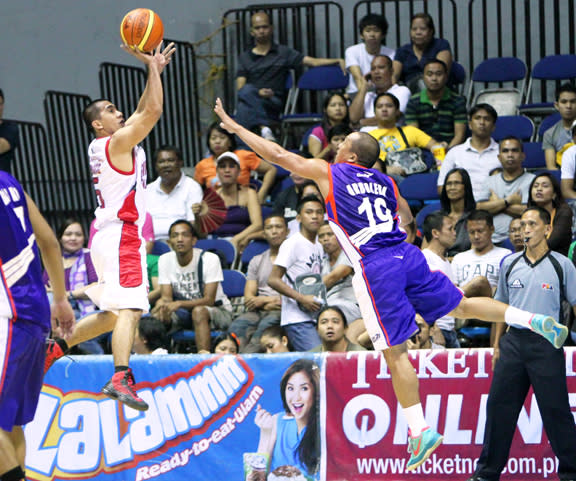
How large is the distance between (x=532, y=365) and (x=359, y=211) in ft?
6.41

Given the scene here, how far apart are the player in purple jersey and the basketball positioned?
→ 0.62m

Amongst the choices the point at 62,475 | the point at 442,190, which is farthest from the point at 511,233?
the point at 62,475

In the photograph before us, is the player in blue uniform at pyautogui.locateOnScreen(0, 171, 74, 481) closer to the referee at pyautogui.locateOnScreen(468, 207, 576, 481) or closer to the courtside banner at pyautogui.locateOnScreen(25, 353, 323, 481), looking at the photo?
the courtside banner at pyautogui.locateOnScreen(25, 353, 323, 481)

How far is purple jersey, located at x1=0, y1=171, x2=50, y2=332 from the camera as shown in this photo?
4.71 metres

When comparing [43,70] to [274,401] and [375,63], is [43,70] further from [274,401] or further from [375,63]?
[274,401]

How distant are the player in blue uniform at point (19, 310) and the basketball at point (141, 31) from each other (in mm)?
1774

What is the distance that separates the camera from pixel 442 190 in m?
9.77

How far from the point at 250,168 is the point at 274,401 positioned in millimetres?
4266

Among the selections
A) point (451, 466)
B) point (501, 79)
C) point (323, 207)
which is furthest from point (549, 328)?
point (501, 79)

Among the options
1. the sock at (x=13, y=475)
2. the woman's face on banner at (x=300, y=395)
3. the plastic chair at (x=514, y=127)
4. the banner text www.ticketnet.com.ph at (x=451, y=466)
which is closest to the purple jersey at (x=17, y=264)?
the sock at (x=13, y=475)

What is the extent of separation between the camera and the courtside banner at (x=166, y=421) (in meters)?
7.92

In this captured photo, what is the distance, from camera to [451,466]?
766cm

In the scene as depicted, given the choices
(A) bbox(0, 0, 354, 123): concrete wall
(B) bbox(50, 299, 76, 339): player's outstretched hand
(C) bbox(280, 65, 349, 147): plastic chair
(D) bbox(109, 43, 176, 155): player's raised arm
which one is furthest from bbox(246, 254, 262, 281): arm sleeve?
(A) bbox(0, 0, 354, 123): concrete wall

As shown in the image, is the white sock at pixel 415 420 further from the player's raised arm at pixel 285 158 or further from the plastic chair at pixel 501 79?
the plastic chair at pixel 501 79
